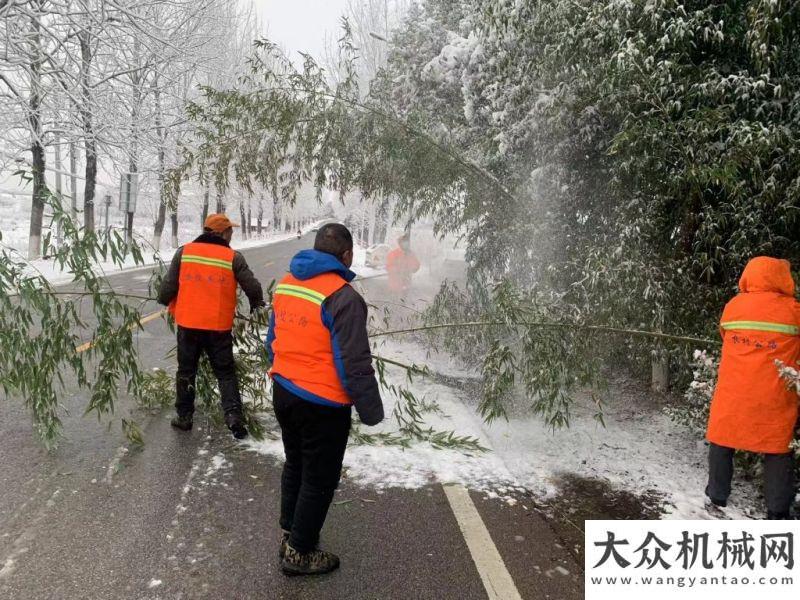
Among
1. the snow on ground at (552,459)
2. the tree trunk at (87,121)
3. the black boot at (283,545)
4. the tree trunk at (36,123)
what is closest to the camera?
the black boot at (283,545)

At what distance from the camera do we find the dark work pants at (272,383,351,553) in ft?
10.4

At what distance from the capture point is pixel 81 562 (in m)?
3.25

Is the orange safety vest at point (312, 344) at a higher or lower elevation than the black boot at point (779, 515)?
higher

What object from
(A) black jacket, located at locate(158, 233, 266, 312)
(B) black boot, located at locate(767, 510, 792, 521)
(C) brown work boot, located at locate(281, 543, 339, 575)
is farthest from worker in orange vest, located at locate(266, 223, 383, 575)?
(B) black boot, located at locate(767, 510, 792, 521)

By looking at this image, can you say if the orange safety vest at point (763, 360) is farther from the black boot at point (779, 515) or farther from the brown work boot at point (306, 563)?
the brown work boot at point (306, 563)

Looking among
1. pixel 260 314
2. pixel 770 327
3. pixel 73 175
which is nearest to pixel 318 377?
pixel 260 314

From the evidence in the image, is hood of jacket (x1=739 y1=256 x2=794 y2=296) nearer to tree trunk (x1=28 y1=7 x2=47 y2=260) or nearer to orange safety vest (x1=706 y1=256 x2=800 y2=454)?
orange safety vest (x1=706 y1=256 x2=800 y2=454)

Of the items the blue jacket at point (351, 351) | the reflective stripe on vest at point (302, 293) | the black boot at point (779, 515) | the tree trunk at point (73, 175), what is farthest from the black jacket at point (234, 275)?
the black boot at point (779, 515)

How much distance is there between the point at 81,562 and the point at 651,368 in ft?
20.4

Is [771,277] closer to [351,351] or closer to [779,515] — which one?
[779,515]

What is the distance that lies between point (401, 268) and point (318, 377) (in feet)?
26.7

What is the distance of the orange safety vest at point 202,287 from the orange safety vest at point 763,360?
12.8ft

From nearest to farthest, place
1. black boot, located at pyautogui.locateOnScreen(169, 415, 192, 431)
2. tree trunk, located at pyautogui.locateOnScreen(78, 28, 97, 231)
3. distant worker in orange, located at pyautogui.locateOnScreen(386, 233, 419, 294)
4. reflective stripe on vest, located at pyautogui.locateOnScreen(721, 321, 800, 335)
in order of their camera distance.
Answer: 1. reflective stripe on vest, located at pyautogui.locateOnScreen(721, 321, 800, 335)
2. black boot, located at pyautogui.locateOnScreen(169, 415, 192, 431)
3. distant worker in orange, located at pyautogui.locateOnScreen(386, 233, 419, 294)
4. tree trunk, located at pyautogui.locateOnScreen(78, 28, 97, 231)

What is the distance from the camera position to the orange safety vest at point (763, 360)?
3.91 metres
